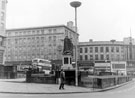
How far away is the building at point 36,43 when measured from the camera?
82.8 m

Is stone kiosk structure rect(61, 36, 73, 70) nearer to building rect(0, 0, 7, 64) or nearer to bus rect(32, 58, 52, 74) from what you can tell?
bus rect(32, 58, 52, 74)

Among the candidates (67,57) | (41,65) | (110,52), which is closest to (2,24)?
(41,65)

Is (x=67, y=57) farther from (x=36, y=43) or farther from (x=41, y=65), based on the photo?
(x=36, y=43)

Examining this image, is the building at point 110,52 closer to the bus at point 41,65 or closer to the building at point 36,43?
the building at point 36,43

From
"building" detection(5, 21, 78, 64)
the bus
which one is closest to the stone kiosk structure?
the bus

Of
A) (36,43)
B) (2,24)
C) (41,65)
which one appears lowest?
(41,65)

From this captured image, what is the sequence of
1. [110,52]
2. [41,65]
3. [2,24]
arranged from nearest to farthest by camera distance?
[41,65] → [2,24] → [110,52]

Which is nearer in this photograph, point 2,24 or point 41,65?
point 41,65

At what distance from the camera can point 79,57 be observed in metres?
89.4

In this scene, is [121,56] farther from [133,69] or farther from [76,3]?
[76,3]

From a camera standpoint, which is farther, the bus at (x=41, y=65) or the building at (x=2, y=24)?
the building at (x=2, y=24)

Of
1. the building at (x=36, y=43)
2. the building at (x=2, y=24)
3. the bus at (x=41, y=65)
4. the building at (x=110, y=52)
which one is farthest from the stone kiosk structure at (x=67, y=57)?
the building at (x=110, y=52)

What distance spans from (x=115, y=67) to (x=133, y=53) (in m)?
Answer: 9.64

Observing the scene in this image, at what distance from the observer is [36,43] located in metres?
86.2
